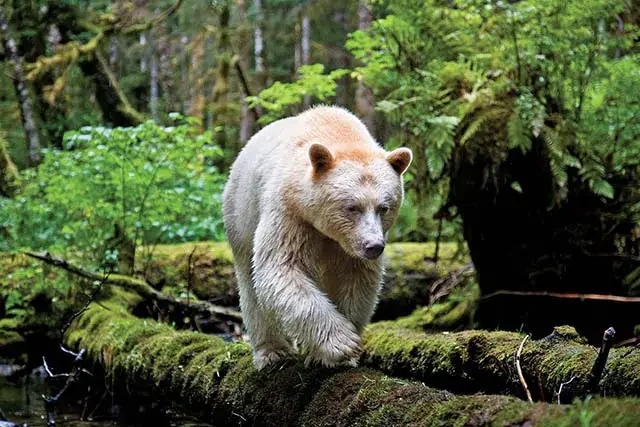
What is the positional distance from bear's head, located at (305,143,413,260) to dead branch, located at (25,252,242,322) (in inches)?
168

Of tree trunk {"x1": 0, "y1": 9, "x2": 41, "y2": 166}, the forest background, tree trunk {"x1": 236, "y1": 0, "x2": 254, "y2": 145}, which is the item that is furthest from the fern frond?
tree trunk {"x1": 236, "y1": 0, "x2": 254, "y2": 145}

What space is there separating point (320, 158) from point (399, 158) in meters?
0.59

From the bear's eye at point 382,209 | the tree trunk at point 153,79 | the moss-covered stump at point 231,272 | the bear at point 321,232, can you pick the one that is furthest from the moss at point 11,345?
the tree trunk at point 153,79

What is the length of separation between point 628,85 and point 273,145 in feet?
13.7

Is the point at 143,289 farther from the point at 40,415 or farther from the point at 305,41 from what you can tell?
the point at 305,41

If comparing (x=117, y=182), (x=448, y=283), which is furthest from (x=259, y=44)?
(x=448, y=283)

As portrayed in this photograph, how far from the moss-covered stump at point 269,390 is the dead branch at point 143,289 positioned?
0.52m

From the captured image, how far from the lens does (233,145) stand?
26297mm

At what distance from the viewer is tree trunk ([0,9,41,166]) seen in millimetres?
15742

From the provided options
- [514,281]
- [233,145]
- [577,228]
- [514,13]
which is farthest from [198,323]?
[233,145]

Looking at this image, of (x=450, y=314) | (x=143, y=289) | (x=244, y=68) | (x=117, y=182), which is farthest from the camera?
(x=244, y=68)

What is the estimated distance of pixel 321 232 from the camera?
4.87 metres

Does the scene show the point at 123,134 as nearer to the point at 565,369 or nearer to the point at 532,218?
Result: the point at 532,218

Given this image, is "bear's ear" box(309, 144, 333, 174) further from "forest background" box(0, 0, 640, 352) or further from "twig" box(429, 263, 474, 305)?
"twig" box(429, 263, 474, 305)
